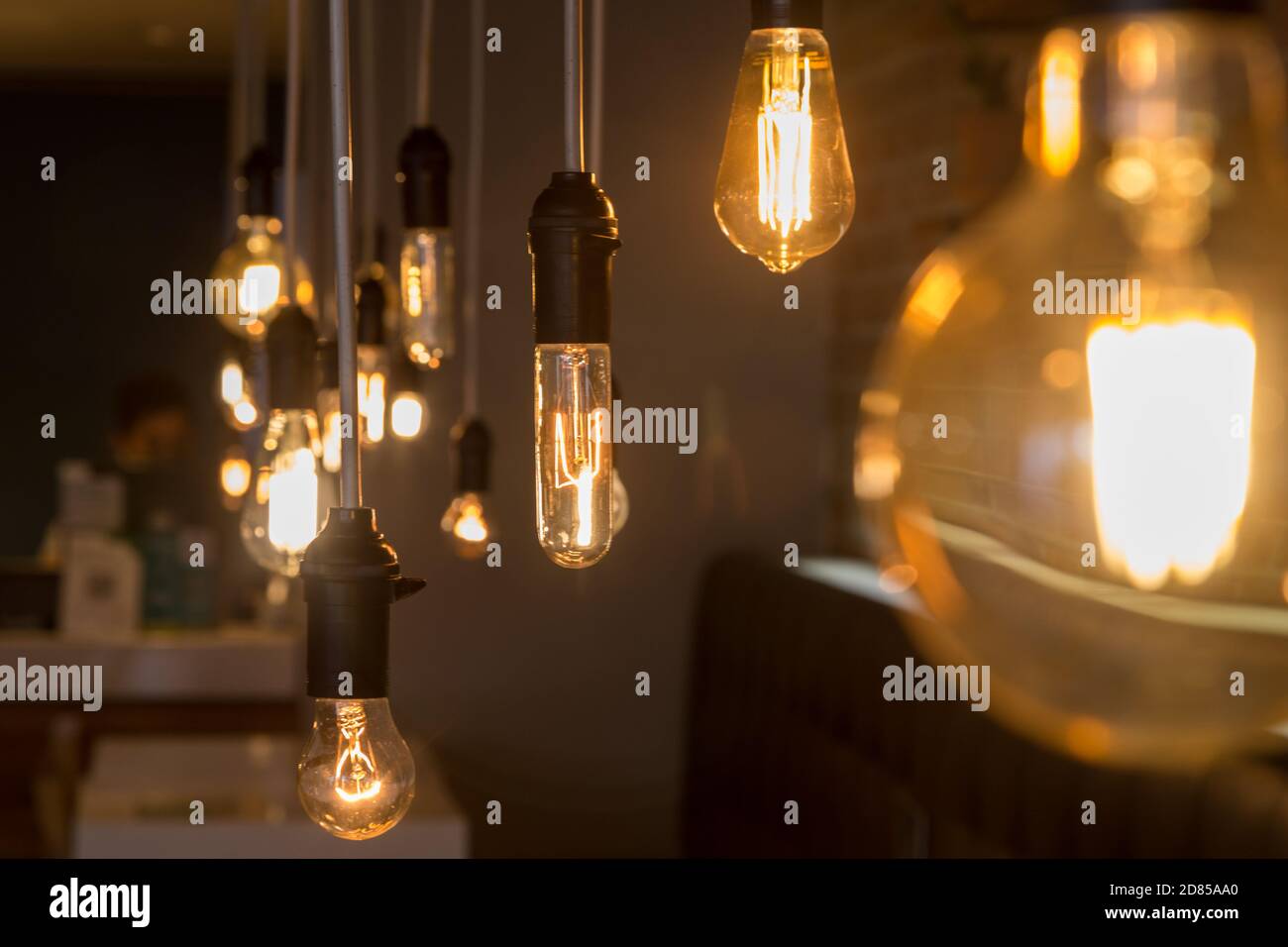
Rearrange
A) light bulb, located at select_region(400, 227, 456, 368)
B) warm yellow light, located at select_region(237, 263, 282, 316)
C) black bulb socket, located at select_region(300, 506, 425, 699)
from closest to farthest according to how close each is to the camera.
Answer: black bulb socket, located at select_region(300, 506, 425, 699) → light bulb, located at select_region(400, 227, 456, 368) → warm yellow light, located at select_region(237, 263, 282, 316)

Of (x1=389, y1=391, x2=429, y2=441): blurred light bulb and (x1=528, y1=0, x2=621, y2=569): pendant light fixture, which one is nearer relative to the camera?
(x1=528, y1=0, x2=621, y2=569): pendant light fixture

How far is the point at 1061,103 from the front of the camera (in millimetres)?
212

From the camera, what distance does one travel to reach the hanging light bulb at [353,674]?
1.66 ft

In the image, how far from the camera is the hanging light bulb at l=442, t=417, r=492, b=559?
1414 millimetres

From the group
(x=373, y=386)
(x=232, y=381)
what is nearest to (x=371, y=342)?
(x=373, y=386)

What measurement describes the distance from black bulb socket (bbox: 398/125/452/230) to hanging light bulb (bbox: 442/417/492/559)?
0.37 m

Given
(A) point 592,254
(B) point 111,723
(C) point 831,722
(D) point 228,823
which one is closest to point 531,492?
(C) point 831,722

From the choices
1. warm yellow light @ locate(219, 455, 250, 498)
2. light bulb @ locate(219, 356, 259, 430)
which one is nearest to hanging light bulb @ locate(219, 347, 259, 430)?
light bulb @ locate(219, 356, 259, 430)

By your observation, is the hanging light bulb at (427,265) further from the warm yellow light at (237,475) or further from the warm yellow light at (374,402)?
the warm yellow light at (237,475)

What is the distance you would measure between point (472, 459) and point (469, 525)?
82mm

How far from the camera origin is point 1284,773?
1297 mm

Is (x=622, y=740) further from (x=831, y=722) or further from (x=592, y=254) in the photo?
(x=592, y=254)

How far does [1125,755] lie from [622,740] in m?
2.54

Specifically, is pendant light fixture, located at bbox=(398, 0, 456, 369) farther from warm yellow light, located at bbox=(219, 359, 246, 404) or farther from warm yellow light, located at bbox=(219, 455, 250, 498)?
warm yellow light, located at bbox=(219, 455, 250, 498)
